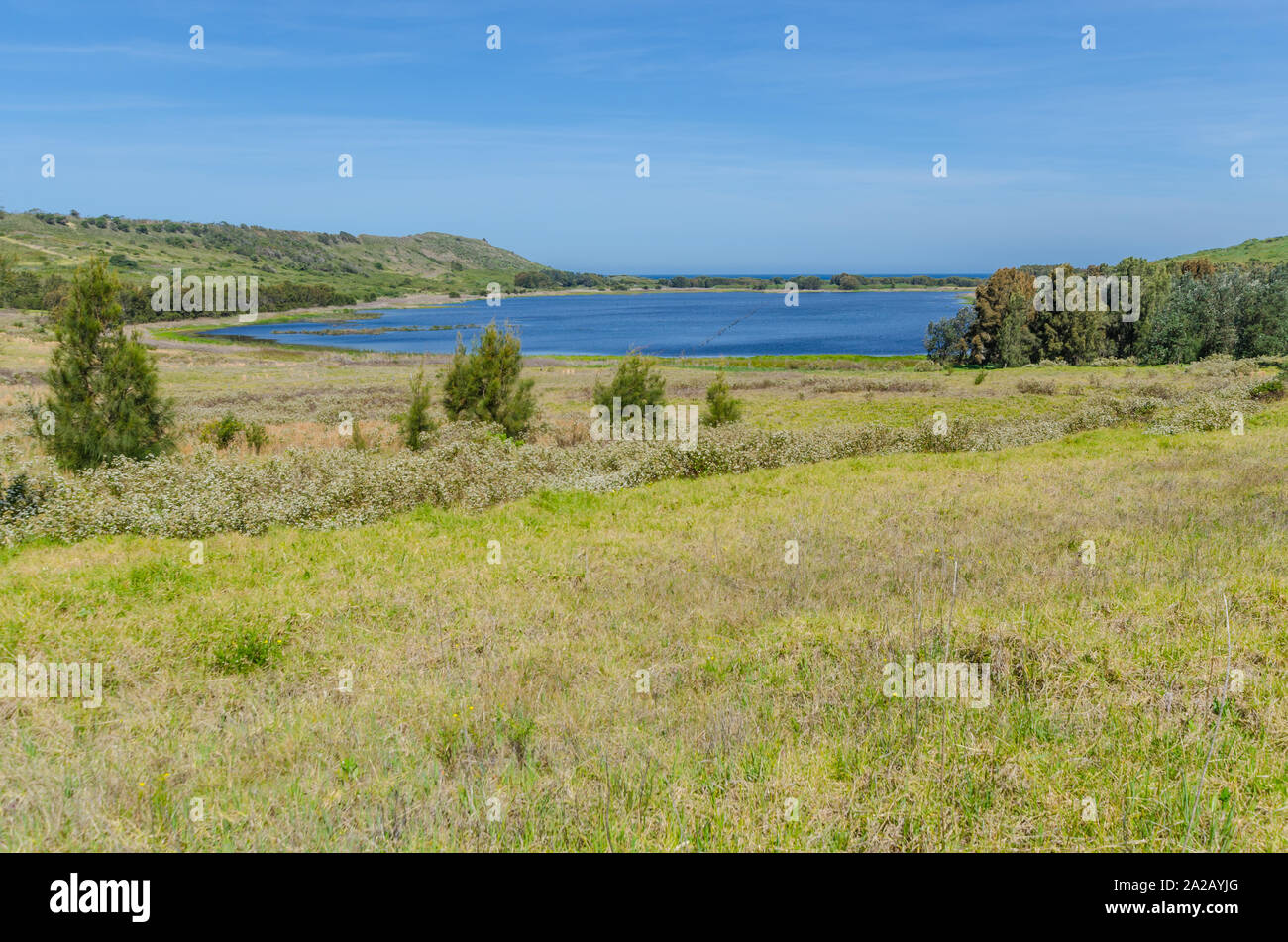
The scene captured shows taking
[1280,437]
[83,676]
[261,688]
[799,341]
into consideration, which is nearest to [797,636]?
[261,688]

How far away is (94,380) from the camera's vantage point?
19906mm

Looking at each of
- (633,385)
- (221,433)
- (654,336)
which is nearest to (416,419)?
(221,433)

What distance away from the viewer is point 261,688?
22.2 ft

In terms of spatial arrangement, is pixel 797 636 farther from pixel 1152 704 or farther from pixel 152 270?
pixel 152 270

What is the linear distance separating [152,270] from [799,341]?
155 metres

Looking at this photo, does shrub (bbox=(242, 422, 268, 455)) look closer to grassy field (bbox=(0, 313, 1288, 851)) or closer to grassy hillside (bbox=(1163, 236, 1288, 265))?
grassy field (bbox=(0, 313, 1288, 851))

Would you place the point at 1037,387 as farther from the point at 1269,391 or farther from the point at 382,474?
the point at 382,474

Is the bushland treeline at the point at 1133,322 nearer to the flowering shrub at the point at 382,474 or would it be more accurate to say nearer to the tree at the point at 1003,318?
the tree at the point at 1003,318

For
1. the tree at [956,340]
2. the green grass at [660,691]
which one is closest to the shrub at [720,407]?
the green grass at [660,691]

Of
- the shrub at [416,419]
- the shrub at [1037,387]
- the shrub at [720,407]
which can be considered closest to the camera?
the shrub at [416,419]

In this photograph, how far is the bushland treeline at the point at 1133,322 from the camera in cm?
7525

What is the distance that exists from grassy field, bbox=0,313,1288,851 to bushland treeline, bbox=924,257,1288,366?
77430 millimetres

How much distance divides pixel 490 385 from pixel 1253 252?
202983mm

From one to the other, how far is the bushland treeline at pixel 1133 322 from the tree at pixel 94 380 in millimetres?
88703
